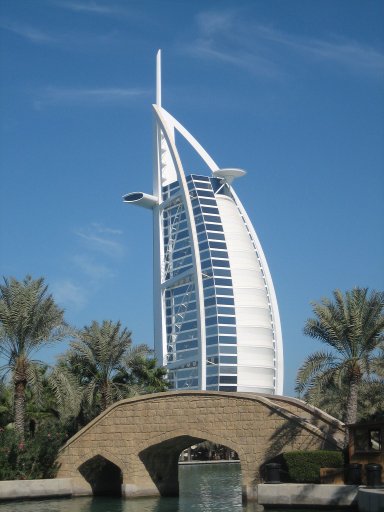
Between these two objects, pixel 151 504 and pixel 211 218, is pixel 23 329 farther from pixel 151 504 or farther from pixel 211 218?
pixel 211 218

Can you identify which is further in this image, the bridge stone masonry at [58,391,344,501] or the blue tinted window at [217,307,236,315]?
the blue tinted window at [217,307,236,315]

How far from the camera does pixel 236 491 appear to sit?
39.6 metres

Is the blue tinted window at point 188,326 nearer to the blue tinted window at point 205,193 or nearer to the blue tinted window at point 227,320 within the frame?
the blue tinted window at point 227,320

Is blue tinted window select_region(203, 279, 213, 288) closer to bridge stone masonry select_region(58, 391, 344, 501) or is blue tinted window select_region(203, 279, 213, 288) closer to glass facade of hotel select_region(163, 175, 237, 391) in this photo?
glass facade of hotel select_region(163, 175, 237, 391)

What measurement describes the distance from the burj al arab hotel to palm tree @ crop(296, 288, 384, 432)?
50.5 metres

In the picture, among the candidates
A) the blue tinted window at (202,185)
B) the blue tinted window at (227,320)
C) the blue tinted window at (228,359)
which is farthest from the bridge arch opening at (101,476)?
the blue tinted window at (202,185)

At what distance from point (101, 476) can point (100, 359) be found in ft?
19.4

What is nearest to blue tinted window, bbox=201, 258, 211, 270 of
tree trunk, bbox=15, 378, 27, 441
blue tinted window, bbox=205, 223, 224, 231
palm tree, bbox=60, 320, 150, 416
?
blue tinted window, bbox=205, 223, 224, 231

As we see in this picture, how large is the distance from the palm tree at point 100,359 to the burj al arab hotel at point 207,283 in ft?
132

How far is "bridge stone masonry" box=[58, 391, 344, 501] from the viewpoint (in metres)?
31.9

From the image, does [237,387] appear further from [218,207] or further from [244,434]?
[244,434]

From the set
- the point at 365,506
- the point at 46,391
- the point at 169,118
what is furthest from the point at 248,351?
the point at 365,506

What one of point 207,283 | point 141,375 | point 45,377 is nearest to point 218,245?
point 207,283

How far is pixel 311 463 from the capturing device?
29344 mm
